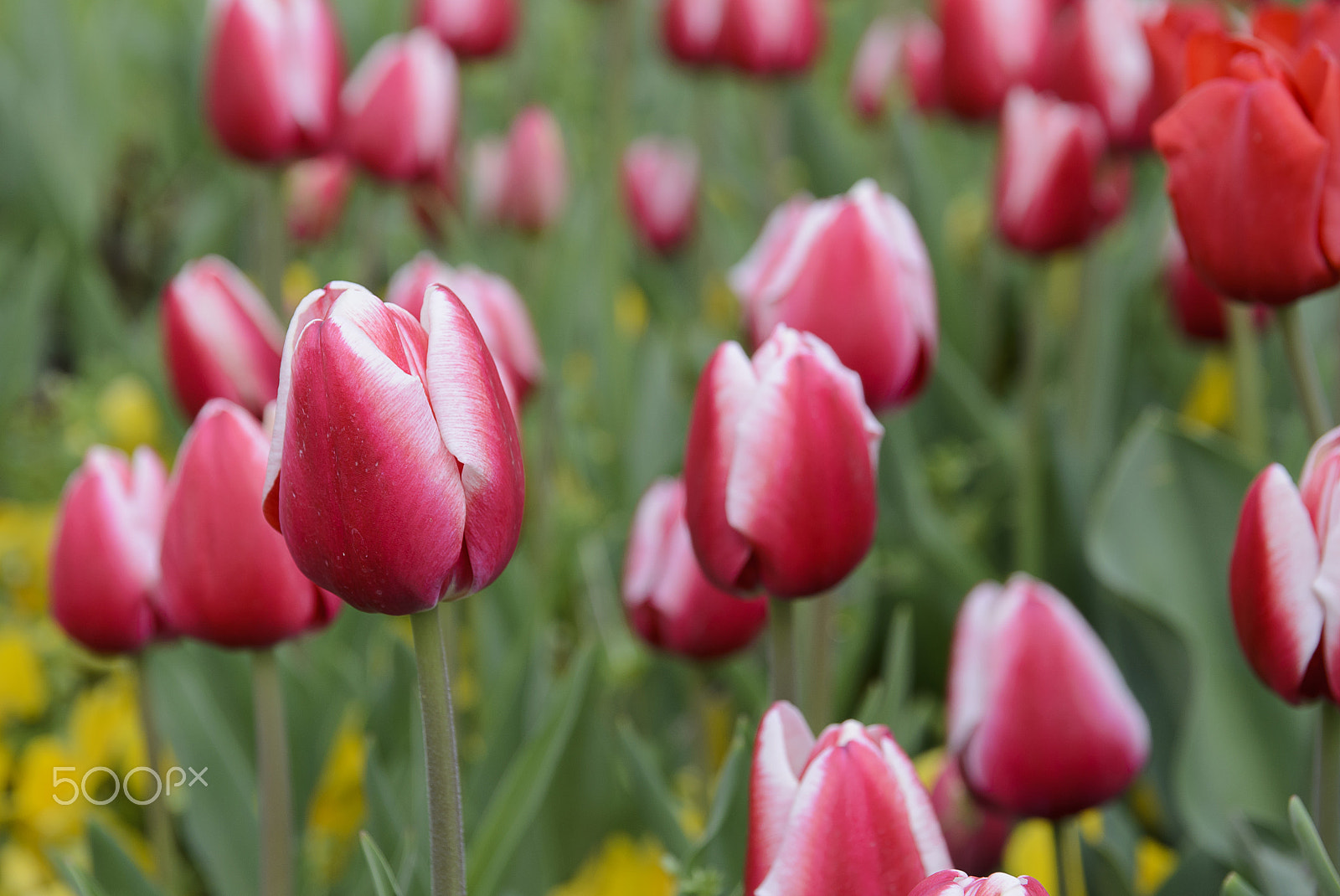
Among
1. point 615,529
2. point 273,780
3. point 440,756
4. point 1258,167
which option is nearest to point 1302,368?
point 1258,167

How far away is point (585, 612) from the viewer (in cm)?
125

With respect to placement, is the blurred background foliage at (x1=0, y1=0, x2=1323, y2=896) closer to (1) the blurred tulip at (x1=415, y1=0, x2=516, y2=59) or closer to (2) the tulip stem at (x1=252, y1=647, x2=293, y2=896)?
(2) the tulip stem at (x1=252, y1=647, x2=293, y2=896)

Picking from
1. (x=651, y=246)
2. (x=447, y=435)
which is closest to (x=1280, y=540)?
(x=447, y=435)

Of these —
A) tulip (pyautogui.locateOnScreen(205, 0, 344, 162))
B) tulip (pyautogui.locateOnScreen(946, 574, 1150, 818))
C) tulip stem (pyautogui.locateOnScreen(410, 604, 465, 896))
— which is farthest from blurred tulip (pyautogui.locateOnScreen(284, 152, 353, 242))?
tulip stem (pyautogui.locateOnScreen(410, 604, 465, 896))

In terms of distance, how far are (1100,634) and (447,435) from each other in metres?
0.87

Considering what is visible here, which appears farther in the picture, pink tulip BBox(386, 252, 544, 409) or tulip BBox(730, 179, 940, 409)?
pink tulip BBox(386, 252, 544, 409)

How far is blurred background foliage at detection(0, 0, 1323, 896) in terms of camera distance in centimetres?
91

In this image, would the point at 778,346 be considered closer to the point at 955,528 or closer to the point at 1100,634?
the point at 1100,634

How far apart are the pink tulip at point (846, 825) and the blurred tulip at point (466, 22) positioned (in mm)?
1387

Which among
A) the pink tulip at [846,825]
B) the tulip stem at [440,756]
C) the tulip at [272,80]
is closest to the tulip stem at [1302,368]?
the pink tulip at [846,825]

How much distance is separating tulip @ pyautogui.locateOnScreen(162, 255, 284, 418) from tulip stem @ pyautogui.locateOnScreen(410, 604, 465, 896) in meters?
→ 0.47

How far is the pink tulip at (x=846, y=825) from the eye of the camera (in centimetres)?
49

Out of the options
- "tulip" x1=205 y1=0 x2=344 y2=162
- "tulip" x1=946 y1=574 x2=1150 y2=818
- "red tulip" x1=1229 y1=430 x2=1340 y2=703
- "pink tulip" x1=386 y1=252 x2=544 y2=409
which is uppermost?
"tulip" x1=205 y1=0 x2=344 y2=162

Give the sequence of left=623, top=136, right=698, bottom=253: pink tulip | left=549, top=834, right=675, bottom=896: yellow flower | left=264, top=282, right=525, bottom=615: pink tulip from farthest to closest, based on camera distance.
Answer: left=623, top=136, right=698, bottom=253: pink tulip → left=549, top=834, right=675, bottom=896: yellow flower → left=264, top=282, right=525, bottom=615: pink tulip
